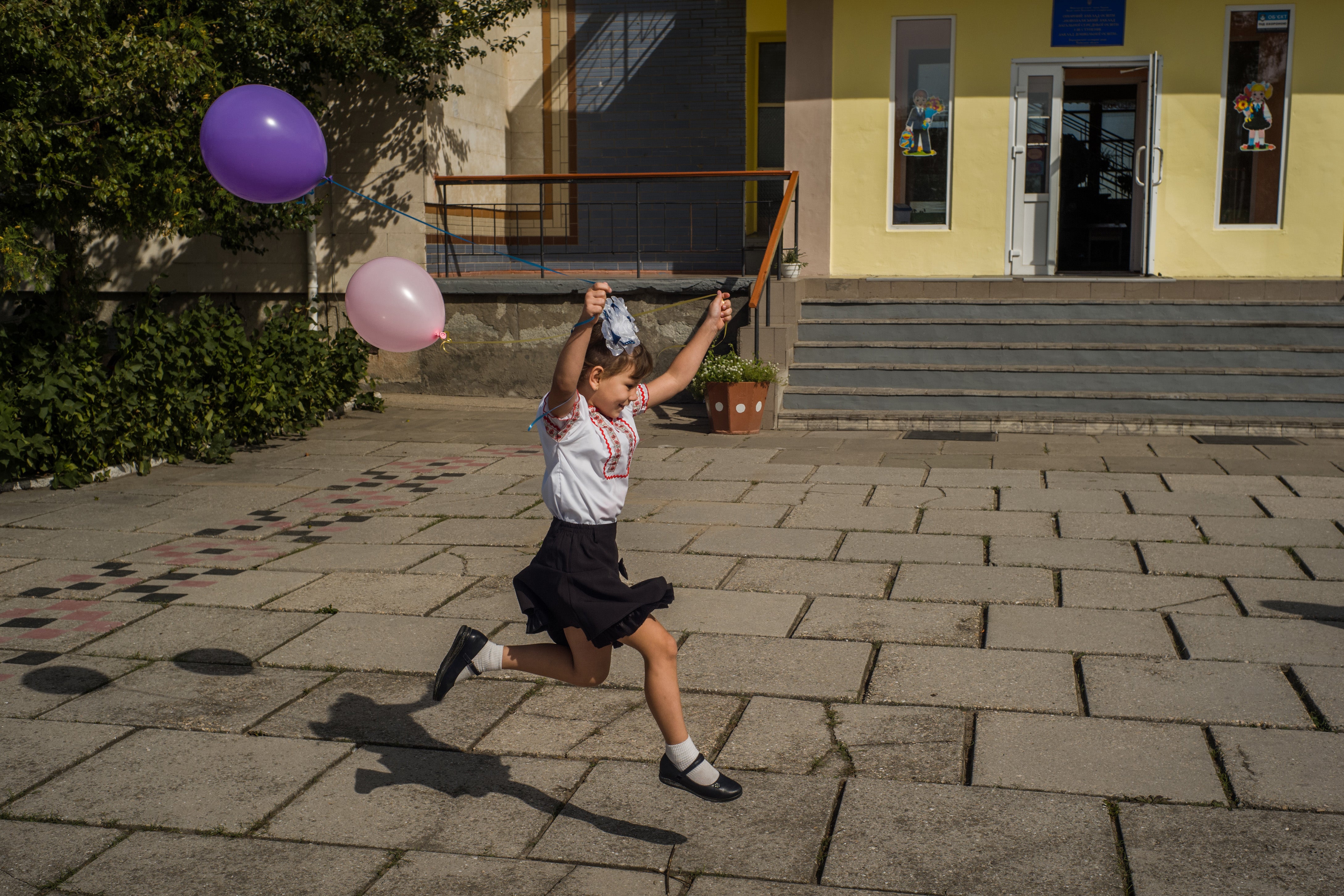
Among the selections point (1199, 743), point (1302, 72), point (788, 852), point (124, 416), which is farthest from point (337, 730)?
point (1302, 72)

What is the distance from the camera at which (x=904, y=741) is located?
3695 mm

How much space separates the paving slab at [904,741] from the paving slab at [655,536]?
2311 millimetres

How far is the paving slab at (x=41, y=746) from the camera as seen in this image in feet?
11.5

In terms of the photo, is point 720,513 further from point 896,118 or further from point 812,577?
point 896,118

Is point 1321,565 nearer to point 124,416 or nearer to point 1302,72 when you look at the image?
point 124,416

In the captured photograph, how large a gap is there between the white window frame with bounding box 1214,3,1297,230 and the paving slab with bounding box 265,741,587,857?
38.5 ft

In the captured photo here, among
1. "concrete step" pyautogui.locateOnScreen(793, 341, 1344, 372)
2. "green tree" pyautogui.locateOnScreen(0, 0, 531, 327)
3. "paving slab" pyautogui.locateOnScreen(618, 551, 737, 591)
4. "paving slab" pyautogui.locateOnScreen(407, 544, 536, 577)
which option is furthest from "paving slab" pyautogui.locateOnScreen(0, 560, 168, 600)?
"concrete step" pyautogui.locateOnScreen(793, 341, 1344, 372)

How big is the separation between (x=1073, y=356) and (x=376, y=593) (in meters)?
7.51

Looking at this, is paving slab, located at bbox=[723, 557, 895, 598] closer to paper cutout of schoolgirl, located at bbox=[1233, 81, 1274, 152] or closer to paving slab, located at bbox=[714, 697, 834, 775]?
paving slab, located at bbox=[714, 697, 834, 775]

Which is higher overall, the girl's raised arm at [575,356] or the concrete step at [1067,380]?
the girl's raised arm at [575,356]

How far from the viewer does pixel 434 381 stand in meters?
12.3

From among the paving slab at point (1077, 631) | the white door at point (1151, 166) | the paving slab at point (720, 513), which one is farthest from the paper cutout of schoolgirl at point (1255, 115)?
the paving slab at point (1077, 631)

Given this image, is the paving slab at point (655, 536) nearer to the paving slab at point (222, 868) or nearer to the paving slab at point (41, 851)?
the paving slab at point (222, 868)

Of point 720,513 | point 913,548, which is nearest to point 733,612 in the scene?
point 913,548
